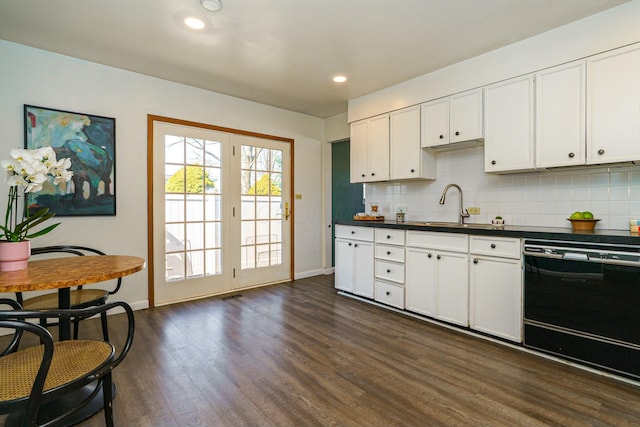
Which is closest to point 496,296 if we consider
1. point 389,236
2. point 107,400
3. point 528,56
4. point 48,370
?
point 389,236

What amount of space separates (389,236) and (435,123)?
1.31 metres

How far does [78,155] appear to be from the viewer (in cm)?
315

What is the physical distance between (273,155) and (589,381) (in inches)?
160

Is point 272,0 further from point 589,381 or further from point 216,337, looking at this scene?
point 589,381

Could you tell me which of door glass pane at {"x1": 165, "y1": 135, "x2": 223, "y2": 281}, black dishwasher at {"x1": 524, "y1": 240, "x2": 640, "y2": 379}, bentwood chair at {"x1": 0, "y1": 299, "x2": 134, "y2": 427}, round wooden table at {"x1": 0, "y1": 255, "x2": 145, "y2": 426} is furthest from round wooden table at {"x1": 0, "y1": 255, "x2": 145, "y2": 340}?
black dishwasher at {"x1": 524, "y1": 240, "x2": 640, "y2": 379}

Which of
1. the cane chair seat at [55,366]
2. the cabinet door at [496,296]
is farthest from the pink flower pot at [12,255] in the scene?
the cabinet door at [496,296]

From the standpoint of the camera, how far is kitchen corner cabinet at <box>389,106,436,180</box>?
362 cm

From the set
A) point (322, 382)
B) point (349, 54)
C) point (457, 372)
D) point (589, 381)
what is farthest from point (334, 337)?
point (349, 54)

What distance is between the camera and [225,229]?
418 cm

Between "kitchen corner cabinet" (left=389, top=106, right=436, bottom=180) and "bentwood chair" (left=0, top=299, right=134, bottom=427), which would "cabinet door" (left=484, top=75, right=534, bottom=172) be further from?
"bentwood chair" (left=0, top=299, right=134, bottom=427)

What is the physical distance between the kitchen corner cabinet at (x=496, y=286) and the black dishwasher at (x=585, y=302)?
2.9 inches

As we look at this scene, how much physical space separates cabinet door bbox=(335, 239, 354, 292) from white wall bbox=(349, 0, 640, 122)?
5.72ft

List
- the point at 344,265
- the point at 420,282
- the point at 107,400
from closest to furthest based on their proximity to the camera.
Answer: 1. the point at 107,400
2. the point at 420,282
3. the point at 344,265

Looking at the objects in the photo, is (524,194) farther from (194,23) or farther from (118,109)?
(118,109)
